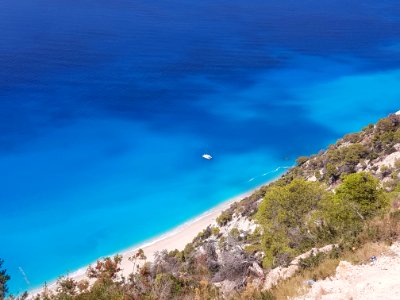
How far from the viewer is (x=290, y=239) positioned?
20812 millimetres

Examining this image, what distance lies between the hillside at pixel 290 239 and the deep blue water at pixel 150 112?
389 inches

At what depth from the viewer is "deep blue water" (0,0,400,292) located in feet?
133

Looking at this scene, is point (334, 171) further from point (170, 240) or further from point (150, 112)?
point (150, 112)

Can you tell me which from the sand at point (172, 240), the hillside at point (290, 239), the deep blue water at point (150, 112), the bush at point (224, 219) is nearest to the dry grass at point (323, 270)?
the hillside at point (290, 239)

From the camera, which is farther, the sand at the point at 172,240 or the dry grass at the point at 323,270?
the sand at the point at 172,240

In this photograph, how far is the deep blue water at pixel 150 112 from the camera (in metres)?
40.7

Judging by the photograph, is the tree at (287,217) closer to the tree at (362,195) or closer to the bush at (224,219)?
the tree at (362,195)

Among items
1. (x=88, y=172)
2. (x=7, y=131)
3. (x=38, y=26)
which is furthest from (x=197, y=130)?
(x=38, y=26)

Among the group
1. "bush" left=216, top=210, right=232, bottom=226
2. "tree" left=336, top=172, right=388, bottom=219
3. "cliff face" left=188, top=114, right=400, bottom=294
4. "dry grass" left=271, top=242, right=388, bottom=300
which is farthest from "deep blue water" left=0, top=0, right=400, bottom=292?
"dry grass" left=271, top=242, right=388, bottom=300

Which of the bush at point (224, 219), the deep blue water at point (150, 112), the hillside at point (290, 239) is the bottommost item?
the hillside at point (290, 239)

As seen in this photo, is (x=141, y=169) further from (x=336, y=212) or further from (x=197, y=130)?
(x=336, y=212)

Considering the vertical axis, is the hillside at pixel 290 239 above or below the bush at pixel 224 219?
below

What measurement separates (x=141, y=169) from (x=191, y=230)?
13.8 meters

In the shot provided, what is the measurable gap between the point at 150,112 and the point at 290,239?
46104 millimetres
